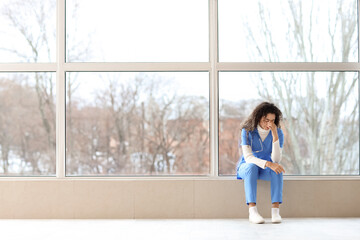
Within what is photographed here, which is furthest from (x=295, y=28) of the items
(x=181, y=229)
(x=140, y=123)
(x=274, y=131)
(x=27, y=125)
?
(x=27, y=125)

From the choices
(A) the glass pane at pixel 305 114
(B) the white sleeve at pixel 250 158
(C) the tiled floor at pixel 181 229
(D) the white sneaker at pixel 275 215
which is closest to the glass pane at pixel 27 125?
(C) the tiled floor at pixel 181 229

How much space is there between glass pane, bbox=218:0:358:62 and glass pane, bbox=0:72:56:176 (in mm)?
1816

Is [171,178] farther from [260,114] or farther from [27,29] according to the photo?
[27,29]

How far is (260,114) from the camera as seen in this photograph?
4.32 metres

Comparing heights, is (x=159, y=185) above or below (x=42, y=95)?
below

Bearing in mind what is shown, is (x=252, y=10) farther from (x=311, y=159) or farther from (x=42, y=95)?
(x=42, y=95)

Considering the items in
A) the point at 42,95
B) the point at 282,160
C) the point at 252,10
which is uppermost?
the point at 252,10

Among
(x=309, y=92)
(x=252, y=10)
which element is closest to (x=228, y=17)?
(x=252, y=10)

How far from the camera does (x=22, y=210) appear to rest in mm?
4520

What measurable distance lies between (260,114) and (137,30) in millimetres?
1397

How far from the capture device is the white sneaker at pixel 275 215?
4.14 metres

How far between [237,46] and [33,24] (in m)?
1.94

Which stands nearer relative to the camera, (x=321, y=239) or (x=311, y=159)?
(x=321, y=239)

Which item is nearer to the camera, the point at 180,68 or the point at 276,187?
the point at 276,187
